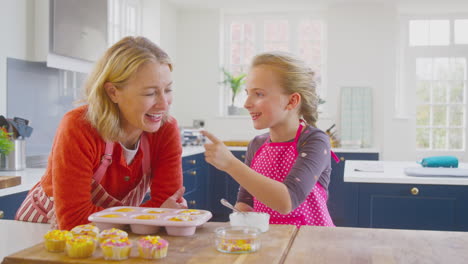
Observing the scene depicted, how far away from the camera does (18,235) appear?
138 centimetres

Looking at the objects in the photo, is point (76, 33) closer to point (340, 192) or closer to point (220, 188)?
point (220, 188)

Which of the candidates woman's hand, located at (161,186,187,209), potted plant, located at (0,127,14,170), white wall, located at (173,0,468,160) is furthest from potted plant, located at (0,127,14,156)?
white wall, located at (173,0,468,160)

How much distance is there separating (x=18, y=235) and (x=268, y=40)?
5.33 metres

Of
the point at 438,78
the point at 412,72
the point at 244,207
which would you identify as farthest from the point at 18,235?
the point at 438,78

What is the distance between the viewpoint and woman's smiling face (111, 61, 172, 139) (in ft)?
4.86

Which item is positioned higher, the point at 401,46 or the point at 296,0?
the point at 296,0

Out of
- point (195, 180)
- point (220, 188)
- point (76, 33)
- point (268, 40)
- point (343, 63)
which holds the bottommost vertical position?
point (220, 188)

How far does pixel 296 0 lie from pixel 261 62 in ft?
14.1

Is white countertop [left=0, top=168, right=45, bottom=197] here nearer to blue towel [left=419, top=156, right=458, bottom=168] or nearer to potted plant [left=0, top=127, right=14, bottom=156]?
potted plant [left=0, top=127, right=14, bottom=156]

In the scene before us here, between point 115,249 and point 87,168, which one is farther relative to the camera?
point 87,168

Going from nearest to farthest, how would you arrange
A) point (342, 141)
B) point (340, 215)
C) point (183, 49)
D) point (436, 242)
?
point (436, 242), point (340, 215), point (342, 141), point (183, 49)

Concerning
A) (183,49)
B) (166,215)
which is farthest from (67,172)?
(183,49)

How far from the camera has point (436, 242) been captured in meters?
1.18

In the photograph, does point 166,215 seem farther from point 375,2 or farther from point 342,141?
point 375,2
